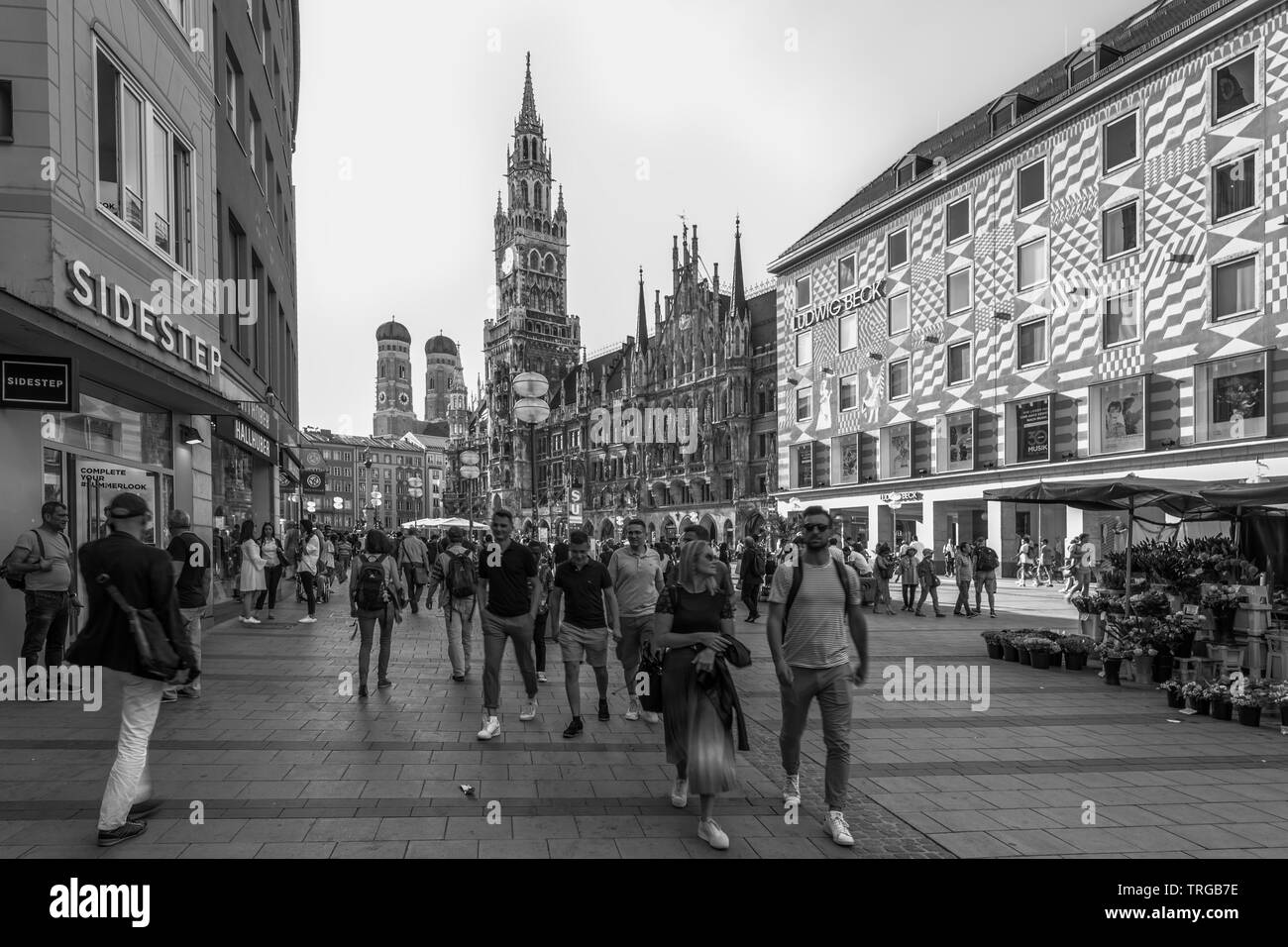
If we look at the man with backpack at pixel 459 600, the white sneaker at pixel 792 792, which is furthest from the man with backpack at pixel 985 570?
the white sneaker at pixel 792 792

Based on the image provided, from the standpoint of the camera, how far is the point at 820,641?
5.50 metres

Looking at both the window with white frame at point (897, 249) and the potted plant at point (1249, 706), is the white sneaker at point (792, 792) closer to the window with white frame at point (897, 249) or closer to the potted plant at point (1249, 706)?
the potted plant at point (1249, 706)

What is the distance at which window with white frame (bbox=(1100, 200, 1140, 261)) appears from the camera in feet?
93.7

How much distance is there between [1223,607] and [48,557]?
13.0 meters

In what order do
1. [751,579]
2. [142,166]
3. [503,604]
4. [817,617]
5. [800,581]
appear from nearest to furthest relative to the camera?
[817,617]
[800,581]
[503,604]
[142,166]
[751,579]

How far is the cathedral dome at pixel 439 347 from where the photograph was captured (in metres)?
182

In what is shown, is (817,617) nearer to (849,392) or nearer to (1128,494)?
(1128,494)

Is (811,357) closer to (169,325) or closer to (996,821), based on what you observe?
(169,325)

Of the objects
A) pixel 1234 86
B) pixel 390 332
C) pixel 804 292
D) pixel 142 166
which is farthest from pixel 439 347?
pixel 142 166
